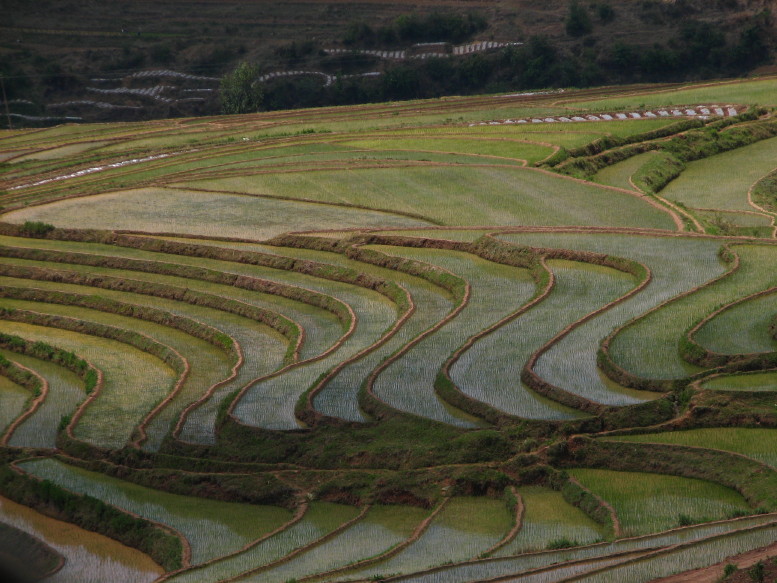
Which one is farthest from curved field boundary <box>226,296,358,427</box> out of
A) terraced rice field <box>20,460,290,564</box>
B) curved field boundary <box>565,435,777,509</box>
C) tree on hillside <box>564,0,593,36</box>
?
tree on hillside <box>564,0,593,36</box>

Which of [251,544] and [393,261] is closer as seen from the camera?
[251,544]

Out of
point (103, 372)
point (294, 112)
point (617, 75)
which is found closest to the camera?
point (103, 372)

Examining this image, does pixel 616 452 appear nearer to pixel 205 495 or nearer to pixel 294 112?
pixel 205 495

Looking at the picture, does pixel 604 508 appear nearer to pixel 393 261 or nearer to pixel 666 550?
pixel 666 550

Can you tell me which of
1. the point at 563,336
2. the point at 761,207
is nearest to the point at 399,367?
the point at 563,336

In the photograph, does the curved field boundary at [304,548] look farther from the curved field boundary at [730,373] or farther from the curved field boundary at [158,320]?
the curved field boundary at [730,373]

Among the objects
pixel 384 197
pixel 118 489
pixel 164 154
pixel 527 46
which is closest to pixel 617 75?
pixel 527 46
